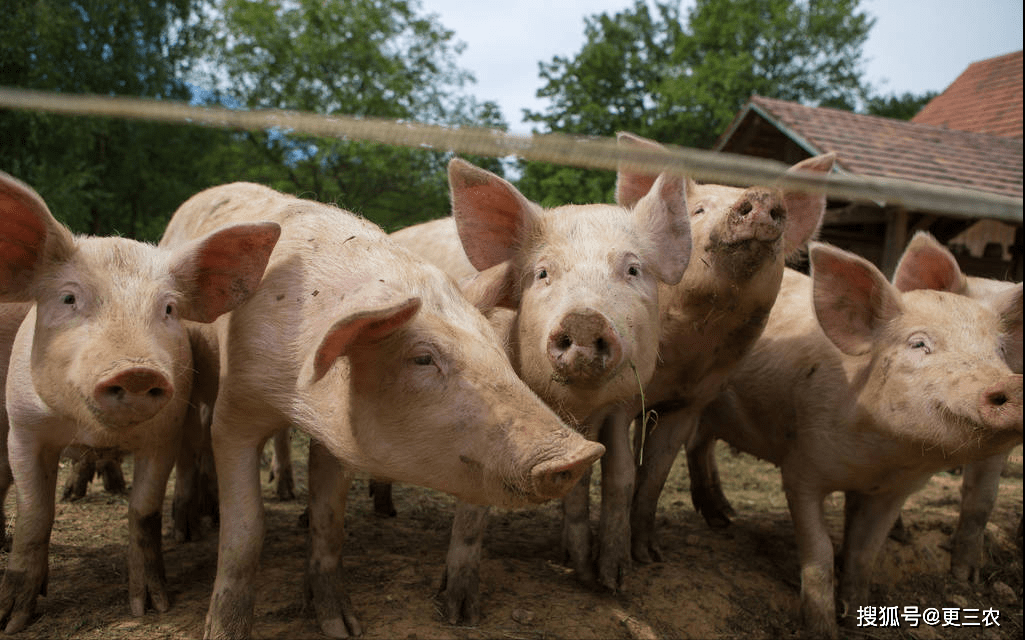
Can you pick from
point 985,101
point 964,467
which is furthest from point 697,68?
point 964,467

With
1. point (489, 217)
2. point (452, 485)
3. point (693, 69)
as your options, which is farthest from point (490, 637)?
point (693, 69)

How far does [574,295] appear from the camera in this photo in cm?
331

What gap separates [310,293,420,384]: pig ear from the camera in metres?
2.47

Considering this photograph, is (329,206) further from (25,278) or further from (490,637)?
(490,637)

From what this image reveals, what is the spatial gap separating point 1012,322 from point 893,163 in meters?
8.09

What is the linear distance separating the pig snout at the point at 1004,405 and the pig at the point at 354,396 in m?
2.09

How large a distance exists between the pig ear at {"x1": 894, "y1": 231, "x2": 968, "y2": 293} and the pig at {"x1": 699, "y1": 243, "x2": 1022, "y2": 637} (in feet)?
1.30

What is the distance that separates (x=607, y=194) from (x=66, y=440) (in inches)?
507

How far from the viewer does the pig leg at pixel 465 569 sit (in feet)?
12.2

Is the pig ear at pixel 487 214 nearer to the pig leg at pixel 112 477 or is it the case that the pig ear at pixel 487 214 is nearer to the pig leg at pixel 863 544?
the pig leg at pixel 863 544

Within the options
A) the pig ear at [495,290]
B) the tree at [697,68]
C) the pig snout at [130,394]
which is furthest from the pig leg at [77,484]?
the tree at [697,68]

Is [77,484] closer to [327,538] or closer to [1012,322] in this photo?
[327,538]

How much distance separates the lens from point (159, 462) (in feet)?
11.7

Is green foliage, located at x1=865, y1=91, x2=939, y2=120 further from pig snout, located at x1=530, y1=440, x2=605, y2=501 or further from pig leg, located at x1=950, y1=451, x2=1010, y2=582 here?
pig snout, located at x1=530, y1=440, x2=605, y2=501
